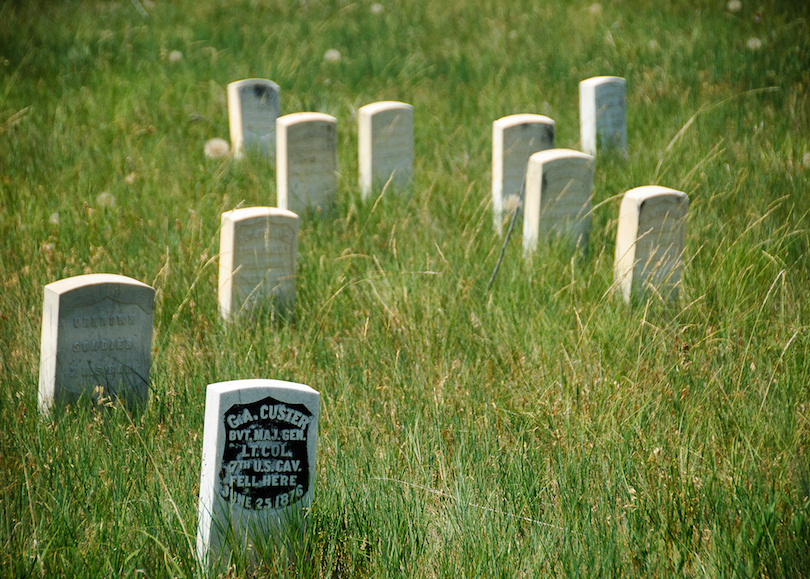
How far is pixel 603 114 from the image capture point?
6539 mm

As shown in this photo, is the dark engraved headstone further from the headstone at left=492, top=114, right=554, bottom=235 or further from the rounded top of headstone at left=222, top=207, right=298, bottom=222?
the headstone at left=492, top=114, right=554, bottom=235

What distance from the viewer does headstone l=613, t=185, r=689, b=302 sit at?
13.4ft

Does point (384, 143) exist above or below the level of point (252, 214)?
above

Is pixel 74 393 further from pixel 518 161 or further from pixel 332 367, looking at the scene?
pixel 518 161

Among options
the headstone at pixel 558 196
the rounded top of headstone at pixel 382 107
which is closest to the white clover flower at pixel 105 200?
the rounded top of headstone at pixel 382 107

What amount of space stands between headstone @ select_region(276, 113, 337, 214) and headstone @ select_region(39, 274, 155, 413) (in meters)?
2.31

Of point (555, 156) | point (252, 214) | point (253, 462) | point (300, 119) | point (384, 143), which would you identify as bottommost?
point (253, 462)

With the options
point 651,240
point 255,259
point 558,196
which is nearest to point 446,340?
point 255,259

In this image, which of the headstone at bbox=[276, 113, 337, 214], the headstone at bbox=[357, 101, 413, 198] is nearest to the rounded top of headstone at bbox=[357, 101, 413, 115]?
the headstone at bbox=[357, 101, 413, 198]

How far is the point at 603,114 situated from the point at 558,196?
2.15 m

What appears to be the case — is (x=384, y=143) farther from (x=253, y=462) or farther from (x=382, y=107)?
(x=253, y=462)

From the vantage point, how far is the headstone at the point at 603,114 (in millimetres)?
6480

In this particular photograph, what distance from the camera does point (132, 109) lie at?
733 centimetres

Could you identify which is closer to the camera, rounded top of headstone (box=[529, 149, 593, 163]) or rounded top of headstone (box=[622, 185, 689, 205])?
rounded top of headstone (box=[622, 185, 689, 205])
